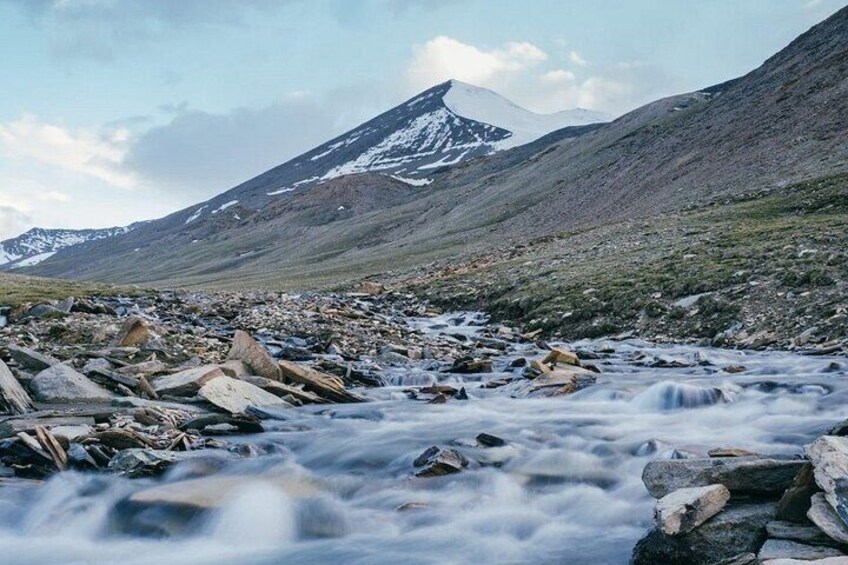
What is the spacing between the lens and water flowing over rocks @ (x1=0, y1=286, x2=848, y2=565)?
266 inches

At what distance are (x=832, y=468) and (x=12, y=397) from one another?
1210 cm

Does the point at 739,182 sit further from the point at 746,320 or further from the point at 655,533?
the point at 655,533

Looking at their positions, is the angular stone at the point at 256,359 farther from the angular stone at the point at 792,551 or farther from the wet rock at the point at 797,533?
the angular stone at the point at 792,551

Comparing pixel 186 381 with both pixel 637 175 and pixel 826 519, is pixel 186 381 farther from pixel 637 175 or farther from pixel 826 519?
pixel 637 175

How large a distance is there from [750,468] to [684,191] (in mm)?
50772

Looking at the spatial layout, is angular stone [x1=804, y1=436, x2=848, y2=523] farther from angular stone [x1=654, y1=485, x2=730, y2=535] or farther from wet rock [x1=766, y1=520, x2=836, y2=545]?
angular stone [x1=654, y1=485, x2=730, y2=535]

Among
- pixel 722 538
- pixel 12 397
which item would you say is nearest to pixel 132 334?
pixel 12 397

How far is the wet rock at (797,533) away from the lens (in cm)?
541

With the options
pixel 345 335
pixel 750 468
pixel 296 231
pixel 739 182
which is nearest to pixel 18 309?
pixel 345 335

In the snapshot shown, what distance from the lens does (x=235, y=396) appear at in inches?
521

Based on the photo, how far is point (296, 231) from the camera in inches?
6649

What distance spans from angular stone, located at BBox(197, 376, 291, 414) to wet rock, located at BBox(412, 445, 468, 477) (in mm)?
3990

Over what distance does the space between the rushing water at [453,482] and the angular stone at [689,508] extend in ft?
4.87

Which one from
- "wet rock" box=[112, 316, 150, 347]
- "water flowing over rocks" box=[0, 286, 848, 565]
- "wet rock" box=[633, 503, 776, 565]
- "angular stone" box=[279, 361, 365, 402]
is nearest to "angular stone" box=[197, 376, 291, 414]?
"water flowing over rocks" box=[0, 286, 848, 565]
